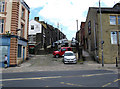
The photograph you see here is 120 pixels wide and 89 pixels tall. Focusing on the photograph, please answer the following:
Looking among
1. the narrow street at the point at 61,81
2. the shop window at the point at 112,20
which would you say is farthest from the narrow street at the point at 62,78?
the shop window at the point at 112,20

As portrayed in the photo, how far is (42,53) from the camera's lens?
95.8 feet

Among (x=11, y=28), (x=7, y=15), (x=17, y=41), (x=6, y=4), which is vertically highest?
(x=6, y=4)

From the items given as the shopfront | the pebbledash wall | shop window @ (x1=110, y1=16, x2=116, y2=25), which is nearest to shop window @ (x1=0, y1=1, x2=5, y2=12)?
the pebbledash wall

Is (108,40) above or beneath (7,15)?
beneath

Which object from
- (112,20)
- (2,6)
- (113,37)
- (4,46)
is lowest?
(4,46)

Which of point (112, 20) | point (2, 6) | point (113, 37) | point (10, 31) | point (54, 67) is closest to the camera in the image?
point (54, 67)

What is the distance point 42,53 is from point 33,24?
11878mm

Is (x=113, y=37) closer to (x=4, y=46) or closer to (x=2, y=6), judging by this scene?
(x=4, y=46)

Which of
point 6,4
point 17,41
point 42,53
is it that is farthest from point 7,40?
point 42,53

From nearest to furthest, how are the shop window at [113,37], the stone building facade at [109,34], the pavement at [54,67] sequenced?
the pavement at [54,67] → the stone building facade at [109,34] → the shop window at [113,37]

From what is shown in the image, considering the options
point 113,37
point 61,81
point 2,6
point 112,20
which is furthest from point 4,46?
point 112,20

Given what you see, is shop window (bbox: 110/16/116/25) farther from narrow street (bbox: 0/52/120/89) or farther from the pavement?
narrow street (bbox: 0/52/120/89)

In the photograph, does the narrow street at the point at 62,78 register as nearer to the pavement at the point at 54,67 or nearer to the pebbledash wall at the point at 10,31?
the pavement at the point at 54,67

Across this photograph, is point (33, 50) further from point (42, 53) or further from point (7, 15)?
point (7, 15)
